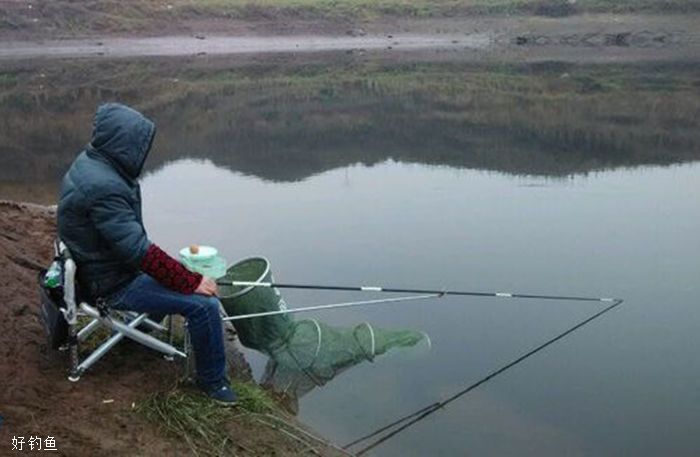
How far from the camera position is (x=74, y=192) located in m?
4.85

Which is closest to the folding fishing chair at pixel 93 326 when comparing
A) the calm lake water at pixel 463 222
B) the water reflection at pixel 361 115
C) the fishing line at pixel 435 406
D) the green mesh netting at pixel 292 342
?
the green mesh netting at pixel 292 342

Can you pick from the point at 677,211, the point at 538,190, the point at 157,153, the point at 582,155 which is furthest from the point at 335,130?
the point at 677,211

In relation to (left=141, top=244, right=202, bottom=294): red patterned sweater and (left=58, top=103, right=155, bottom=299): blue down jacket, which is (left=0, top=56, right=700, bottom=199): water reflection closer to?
(left=58, top=103, right=155, bottom=299): blue down jacket

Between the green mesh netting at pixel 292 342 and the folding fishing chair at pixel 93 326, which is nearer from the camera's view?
the folding fishing chair at pixel 93 326

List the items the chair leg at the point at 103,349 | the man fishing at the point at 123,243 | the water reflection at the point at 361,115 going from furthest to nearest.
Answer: the water reflection at the point at 361,115 < the chair leg at the point at 103,349 < the man fishing at the point at 123,243

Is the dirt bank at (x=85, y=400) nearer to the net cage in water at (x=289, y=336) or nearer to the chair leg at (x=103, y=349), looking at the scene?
the chair leg at (x=103, y=349)

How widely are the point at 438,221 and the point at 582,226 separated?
1859 millimetres

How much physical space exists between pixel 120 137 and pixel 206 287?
3.43ft

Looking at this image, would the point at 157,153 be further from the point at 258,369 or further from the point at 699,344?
the point at 699,344

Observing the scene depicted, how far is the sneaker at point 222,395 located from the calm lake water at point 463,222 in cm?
95

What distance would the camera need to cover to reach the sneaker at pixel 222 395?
5384 millimetres

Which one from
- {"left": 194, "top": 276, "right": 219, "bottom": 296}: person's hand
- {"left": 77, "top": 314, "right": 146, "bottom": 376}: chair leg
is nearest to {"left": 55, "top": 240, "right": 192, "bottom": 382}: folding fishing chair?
{"left": 77, "top": 314, "right": 146, "bottom": 376}: chair leg

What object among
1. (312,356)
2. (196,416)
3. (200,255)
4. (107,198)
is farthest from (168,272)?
(312,356)

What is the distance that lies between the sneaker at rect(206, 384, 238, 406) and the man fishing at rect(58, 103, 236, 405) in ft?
0.36
